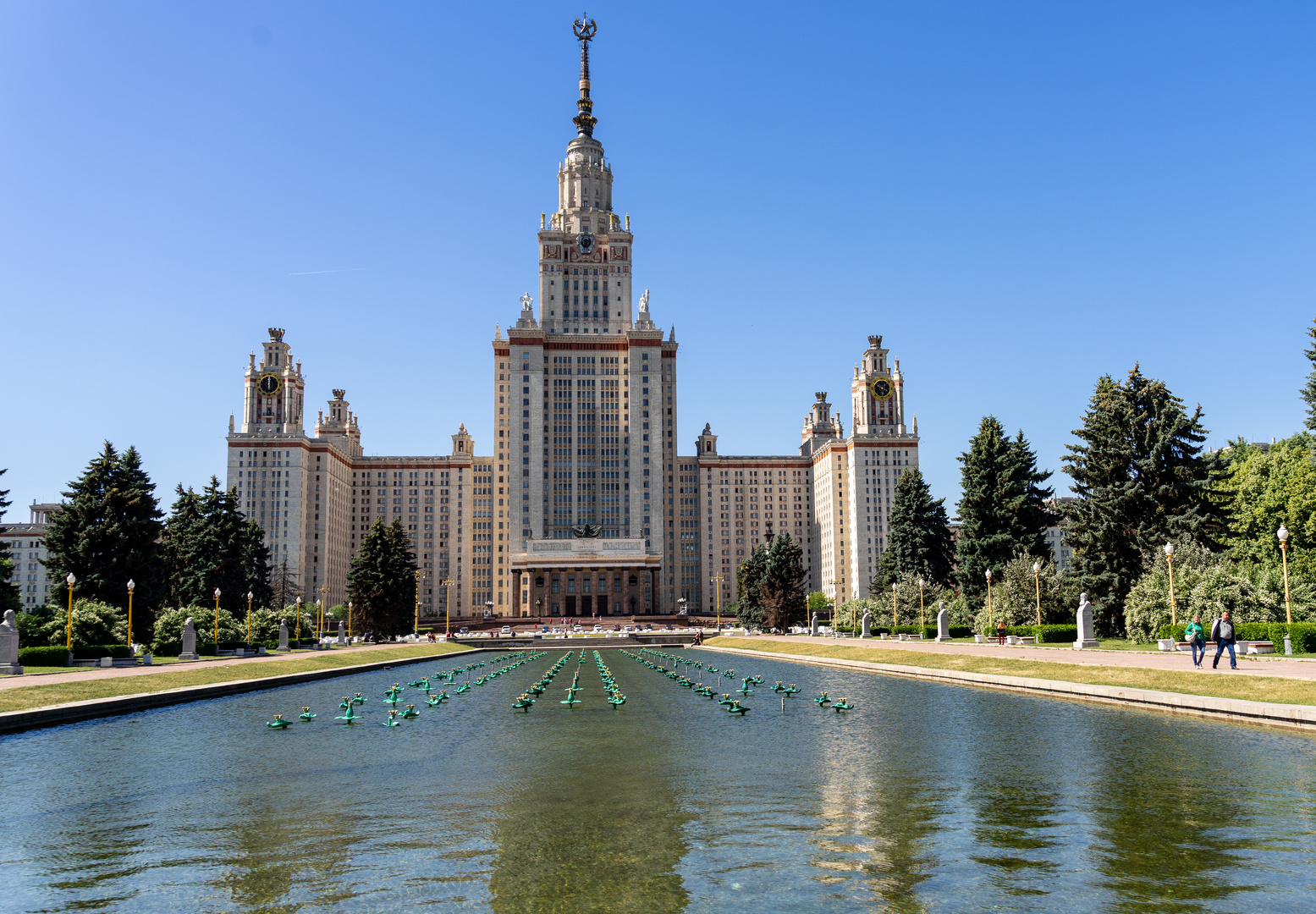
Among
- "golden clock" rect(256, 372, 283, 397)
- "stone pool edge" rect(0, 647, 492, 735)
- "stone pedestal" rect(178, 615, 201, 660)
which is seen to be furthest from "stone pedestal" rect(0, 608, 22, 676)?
"golden clock" rect(256, 372, 283, 397)

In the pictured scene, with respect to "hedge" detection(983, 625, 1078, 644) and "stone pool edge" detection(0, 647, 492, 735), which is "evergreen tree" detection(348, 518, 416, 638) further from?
"hedge" detection(983, 625, 1078, 644)

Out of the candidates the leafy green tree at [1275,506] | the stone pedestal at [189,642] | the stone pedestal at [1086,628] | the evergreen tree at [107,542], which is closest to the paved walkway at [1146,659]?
the stone pedestal at [1086,628]

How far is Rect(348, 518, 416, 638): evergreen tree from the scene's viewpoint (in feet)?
290

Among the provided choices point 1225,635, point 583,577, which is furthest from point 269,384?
point 1225,635

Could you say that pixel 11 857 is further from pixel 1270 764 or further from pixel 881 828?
pixel 1270 764

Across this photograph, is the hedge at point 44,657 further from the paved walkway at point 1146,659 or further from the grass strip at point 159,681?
the paved walkway at point 1146,659

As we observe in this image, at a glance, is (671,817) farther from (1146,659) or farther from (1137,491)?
(1137,491)

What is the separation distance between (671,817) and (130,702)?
22.4 meters

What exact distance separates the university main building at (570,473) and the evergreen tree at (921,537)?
77331mm

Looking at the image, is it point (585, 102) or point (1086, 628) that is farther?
point (585, 102)

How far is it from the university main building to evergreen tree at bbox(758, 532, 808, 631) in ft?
193

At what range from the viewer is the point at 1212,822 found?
43.7ft

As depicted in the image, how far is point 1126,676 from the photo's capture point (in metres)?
29.3

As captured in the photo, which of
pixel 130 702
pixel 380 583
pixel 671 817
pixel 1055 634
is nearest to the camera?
pixel 671 817
